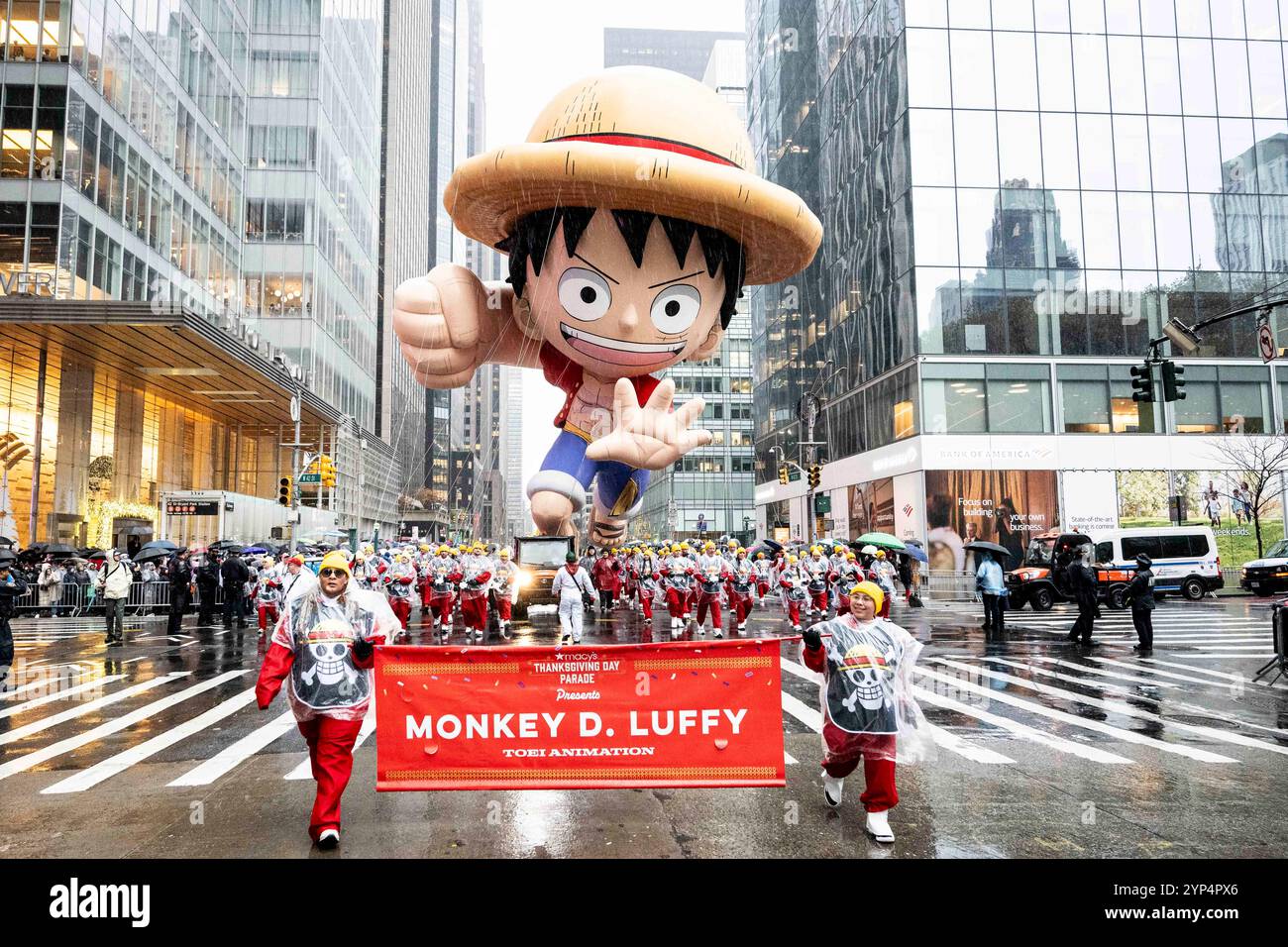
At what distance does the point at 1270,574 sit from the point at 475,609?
81.8 ft

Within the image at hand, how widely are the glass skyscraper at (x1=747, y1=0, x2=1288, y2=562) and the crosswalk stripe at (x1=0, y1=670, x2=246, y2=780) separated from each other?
27064 millimetres

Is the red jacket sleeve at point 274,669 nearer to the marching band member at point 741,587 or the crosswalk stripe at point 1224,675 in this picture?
the crosswalk stripe at point 1224,675

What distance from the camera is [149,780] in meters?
6.56

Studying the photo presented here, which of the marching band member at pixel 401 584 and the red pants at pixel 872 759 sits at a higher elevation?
the marching band member at pixel 401 584

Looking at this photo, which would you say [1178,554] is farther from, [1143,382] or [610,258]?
[610,258]

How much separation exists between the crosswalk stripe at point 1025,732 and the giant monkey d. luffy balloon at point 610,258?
4.28 m

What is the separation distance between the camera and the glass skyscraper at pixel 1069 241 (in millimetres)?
32562

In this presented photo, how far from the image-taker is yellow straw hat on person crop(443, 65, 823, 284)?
9.09 meters

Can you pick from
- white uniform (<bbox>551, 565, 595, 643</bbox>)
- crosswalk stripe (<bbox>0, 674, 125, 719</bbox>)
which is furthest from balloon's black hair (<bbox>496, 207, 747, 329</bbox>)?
crosswalk stripe (<bbox>0, 674, 125, 719</bbox>)

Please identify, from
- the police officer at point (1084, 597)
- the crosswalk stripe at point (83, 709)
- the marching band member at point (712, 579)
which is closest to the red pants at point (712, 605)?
the marching band member at point (712, 579)

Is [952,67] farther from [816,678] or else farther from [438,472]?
[438,472]

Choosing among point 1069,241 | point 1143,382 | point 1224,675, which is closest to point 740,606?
point 1224,675

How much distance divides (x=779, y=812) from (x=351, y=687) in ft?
9.77

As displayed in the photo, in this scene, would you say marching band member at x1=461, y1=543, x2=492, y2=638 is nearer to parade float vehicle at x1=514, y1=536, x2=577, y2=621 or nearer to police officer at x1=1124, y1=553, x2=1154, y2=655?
parade float vehicle at x1=514, y1=536, x2=577, y2=621
